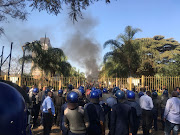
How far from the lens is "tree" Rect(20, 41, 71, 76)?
21.5 m

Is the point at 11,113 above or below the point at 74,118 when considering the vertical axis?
above

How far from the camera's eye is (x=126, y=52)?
73.1ft

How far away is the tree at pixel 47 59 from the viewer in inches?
846

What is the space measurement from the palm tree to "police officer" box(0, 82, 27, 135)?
814 inches

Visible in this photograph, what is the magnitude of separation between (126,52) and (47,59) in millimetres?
9576

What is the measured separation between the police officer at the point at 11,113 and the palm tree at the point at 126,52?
814 inches

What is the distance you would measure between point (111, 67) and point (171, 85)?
1191 cm

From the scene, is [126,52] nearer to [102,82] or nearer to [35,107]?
[102,82]

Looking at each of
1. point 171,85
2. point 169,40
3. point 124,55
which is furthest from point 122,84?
point 169,40

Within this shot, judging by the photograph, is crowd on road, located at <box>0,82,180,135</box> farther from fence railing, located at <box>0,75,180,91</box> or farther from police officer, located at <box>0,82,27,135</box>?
fence railing, located at <box>0,75,180,91</box>

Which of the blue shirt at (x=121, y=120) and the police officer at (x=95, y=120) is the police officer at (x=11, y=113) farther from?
the blue shirt at (x=121, y=120)

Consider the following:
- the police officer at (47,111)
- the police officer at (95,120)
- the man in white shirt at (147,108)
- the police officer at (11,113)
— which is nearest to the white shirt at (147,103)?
the man in white shirt at (147,108)

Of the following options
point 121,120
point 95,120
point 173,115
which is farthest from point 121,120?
point 173,115

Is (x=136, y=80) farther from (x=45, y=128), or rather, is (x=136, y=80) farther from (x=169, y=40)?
(x=169, y=40)
